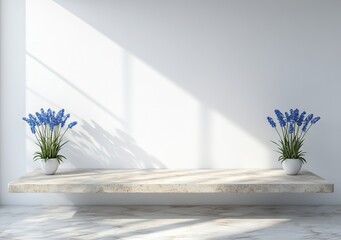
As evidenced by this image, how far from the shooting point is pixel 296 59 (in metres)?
5.41

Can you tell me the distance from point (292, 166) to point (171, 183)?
3.52ft

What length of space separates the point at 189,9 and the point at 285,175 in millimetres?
1648

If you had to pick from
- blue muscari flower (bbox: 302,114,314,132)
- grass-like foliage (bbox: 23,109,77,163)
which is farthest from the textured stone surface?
blue muscari flower (bbox: 302,114,314,132)

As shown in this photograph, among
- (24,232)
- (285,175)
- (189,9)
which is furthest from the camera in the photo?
(189,9)

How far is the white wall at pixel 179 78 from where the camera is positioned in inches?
212

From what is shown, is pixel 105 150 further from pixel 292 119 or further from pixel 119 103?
pixel 292 119

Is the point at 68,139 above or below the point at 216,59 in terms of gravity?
below

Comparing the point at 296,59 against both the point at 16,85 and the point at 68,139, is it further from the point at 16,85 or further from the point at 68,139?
the point at 16,85

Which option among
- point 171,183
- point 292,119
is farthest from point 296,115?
point 171,183

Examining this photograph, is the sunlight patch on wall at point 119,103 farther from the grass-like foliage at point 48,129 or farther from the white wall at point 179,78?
the grass-like foliage at point 48,129

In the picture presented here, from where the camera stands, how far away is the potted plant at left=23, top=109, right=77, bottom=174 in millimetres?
5035

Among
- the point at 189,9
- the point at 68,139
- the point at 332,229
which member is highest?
the point at 189,9

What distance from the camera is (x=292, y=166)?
503 centimetres

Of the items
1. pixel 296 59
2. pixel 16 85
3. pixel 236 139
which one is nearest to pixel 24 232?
pixel 16 85
